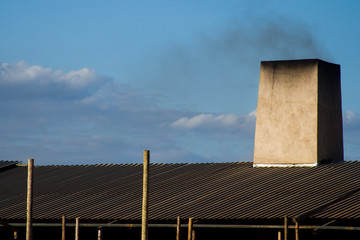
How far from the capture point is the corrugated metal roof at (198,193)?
2448 cm

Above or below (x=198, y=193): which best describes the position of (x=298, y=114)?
above

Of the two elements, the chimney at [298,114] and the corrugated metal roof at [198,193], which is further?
the chimney at [298,114]

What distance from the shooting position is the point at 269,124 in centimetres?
3272

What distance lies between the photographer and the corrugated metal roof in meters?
24.5

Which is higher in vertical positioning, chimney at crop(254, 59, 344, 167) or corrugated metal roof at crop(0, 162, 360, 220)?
chimney at crop(254, 59, 344, 167)

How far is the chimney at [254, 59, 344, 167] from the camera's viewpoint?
31.6 meters

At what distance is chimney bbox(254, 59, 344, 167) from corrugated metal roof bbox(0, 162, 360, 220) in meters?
0.95

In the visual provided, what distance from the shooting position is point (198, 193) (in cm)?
2828

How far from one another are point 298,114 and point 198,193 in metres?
6.78

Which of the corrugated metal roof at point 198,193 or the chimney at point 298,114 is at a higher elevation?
the chimney at point 298,114

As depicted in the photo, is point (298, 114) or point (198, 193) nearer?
point (198, 193)

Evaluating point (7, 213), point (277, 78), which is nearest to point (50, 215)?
point (7, 213)

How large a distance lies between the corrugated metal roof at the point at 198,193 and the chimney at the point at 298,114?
0.95 meters

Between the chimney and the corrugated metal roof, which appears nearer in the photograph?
the corrugated metal roof
